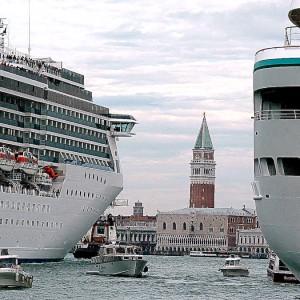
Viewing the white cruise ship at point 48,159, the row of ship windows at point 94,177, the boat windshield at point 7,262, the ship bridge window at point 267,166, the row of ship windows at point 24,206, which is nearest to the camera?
the ship bridge window at point 267,166

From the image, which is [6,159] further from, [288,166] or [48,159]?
[288,166]

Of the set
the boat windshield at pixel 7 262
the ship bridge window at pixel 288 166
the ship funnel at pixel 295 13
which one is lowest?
the boat windshield at pixel 7 262

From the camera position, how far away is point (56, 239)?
73.7 metres

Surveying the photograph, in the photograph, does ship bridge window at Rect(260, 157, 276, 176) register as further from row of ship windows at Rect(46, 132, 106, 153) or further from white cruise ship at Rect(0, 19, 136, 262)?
row of ship windows at Rect(46, 132, 106, 153)

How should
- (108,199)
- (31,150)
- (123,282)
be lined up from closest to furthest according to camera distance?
(123,282), (31,150), (108,199)

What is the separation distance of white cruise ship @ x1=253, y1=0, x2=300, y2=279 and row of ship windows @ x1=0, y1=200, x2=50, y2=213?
38.0 meters

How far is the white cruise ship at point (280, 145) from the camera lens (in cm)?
2925

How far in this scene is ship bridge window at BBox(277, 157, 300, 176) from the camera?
96.5ft

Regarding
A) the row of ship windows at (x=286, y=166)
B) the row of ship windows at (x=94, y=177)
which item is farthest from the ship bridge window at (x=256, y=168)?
the row of ship windows at (x=94, y=177)

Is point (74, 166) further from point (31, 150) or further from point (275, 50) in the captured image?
point (275, 50)

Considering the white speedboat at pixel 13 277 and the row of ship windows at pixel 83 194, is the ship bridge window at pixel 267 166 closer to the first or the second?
the white speedboat at pixel 13 277

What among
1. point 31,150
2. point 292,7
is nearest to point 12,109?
point 31,150

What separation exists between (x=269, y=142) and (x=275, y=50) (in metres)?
2.47

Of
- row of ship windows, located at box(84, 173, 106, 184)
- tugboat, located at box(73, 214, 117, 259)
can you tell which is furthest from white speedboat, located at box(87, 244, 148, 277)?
tugboat, located at box(73, 214, 117, 259)
